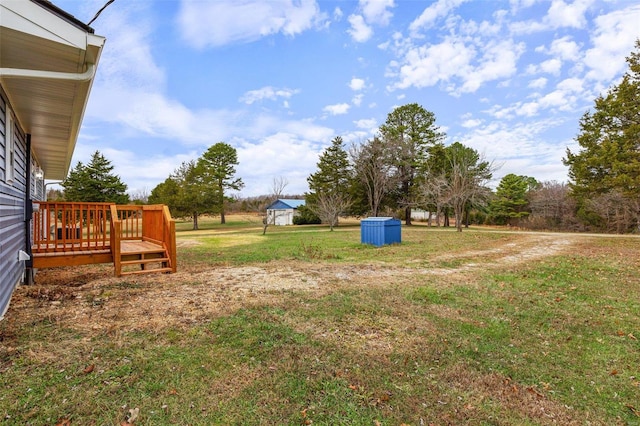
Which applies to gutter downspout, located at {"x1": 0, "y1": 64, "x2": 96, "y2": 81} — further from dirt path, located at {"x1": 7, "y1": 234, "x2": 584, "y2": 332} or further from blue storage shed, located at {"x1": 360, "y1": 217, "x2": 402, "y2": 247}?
blue storage shed, located at {"x1": 360, "y1": 217, "x2": 402, "y2": 247}

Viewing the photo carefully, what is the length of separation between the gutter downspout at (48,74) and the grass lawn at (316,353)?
8.58 ft

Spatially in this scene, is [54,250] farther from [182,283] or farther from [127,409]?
[127,409]

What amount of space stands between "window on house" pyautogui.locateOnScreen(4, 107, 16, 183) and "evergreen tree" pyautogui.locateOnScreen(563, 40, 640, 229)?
19181 millimetres

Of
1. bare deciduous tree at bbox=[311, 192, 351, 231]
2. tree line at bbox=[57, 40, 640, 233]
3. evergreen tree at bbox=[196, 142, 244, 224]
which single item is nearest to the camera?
tree line at bbox=[57, 40, 640, 233]

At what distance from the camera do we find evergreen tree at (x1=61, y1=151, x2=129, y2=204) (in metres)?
26.6

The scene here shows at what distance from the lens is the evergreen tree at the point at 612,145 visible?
43.8ft

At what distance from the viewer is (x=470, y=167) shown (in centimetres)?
2583

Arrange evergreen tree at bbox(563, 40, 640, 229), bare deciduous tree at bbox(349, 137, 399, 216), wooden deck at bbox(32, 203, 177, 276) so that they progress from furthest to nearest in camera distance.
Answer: bare deciduous tree at bbox(349, 137, 399, 216) → evergreen tree at bbox(563, 40, 640, 229) → wooden deck at bbox(32, 203, 177, 276)

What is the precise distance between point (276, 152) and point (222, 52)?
470 inches

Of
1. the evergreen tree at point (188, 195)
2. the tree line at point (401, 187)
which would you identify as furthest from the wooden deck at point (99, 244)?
the evergreen tree at point (188, 195)

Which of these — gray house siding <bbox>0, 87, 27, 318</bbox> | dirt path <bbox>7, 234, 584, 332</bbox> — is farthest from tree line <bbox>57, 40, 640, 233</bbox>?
gray house siding <bbox>0, 87, 27, 318</bbox>

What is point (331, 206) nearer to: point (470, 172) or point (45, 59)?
point (470, 172)

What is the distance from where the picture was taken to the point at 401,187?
28844 mm

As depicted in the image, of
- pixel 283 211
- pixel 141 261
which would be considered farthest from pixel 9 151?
pixel 283 211
